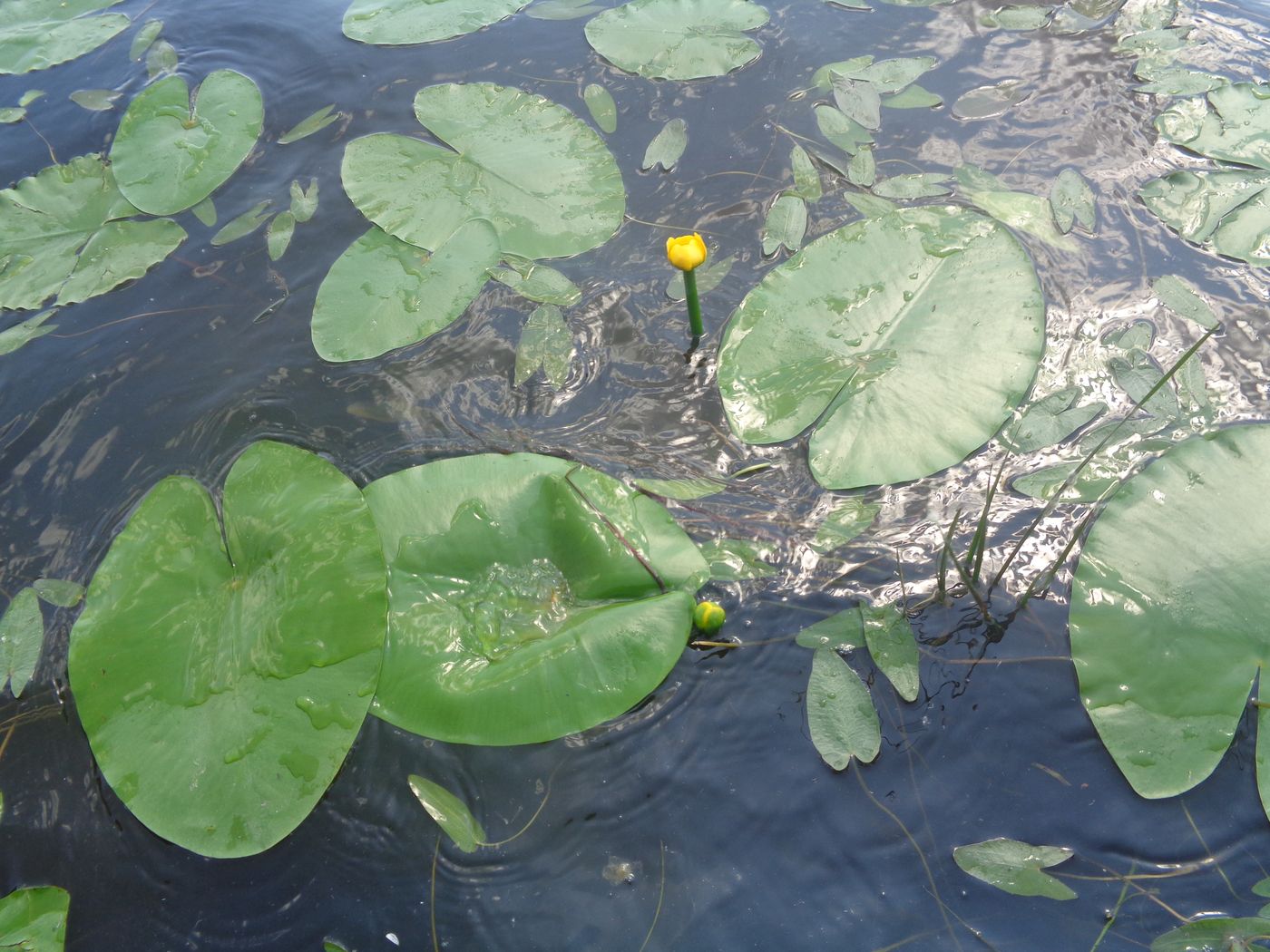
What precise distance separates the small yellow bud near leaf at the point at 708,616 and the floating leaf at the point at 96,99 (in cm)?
287

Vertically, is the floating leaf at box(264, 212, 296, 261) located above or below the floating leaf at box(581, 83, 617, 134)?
below

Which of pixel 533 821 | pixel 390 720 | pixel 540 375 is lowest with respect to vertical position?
pixel 533 821

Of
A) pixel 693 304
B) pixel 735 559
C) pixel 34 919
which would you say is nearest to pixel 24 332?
pixel 34 919

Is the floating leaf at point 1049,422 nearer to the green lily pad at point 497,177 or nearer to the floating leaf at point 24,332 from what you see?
the green lily pad at point 497,177

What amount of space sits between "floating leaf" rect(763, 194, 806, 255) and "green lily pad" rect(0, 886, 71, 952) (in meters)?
2.19

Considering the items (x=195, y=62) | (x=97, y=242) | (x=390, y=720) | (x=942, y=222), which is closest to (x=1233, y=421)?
(x=942, y=222)

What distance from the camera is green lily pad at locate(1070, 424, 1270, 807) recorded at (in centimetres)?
155

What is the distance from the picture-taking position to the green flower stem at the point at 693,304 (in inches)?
76.8

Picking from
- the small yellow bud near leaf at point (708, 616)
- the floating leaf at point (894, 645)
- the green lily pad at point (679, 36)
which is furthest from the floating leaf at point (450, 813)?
the green lily pad at point (679, 36)

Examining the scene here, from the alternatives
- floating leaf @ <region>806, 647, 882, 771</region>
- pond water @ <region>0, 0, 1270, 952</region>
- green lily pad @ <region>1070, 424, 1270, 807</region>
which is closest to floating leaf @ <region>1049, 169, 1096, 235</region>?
pond water @ <region>0, 0, 1270, 952</region>

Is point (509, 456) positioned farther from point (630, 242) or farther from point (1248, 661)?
point (1248, 661)

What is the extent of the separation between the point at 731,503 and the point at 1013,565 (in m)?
0.63

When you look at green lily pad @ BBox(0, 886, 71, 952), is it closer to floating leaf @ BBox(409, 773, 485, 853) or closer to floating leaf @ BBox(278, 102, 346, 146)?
floating leaf @ BBox(409, 773, 485, 853)

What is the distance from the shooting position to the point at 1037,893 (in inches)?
57.5
